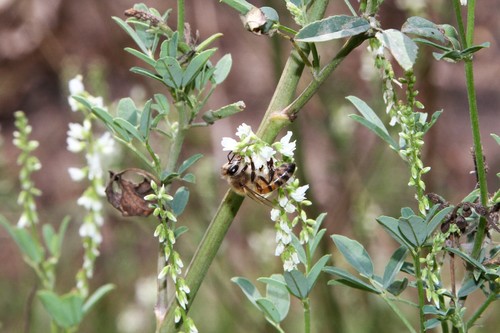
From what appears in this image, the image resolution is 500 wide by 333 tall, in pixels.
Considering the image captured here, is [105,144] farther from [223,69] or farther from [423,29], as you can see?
[423,29]

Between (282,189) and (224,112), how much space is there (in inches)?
4.7

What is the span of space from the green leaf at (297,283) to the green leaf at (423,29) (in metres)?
0.24

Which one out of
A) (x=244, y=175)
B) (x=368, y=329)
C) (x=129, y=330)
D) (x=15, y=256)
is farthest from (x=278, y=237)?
(x=15, y=256)

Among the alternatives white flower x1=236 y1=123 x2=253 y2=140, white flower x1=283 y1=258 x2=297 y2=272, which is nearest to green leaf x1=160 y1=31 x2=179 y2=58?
white flower x1=236 y1=123 x2=253 y2=140

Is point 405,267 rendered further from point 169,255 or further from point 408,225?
point 169,255

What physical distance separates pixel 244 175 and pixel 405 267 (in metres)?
0.19

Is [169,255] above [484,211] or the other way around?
the other way around

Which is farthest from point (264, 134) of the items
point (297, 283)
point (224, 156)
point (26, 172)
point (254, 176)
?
point (224, 156)

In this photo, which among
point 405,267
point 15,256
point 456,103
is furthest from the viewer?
point 456,103

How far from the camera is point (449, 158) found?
443 cm

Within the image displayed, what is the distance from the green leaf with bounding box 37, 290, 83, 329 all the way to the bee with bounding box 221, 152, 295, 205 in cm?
19

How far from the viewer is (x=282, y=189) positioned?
2.17ft

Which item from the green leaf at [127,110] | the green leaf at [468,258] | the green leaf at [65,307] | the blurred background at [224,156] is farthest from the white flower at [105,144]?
the blurred background at [224,156]

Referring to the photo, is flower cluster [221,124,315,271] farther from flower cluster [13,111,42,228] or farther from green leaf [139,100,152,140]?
flower cluster [13,111,42,228]
